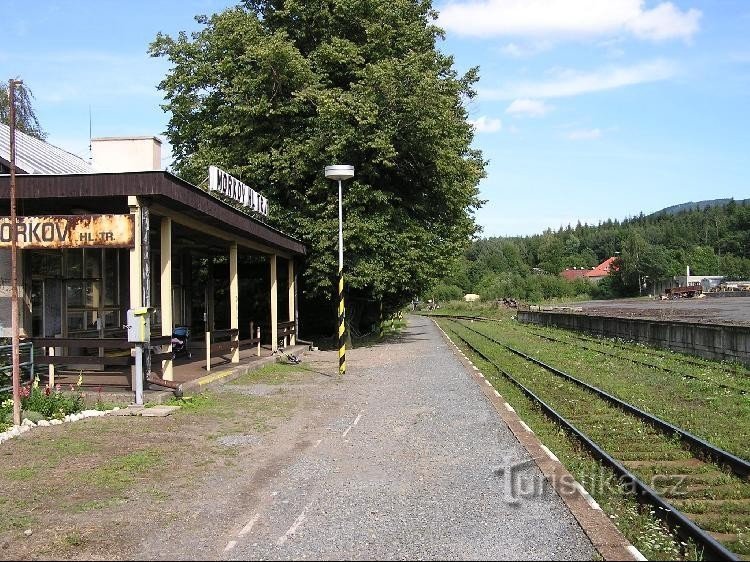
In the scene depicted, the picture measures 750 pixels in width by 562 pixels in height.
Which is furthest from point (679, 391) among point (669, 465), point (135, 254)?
point (135, 254)

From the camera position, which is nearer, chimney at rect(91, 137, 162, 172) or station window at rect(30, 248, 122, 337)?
station window at rect(30, 248, 122, 337)

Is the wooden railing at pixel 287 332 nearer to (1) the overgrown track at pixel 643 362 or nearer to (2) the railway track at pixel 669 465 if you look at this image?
(1) the overgrown track at pixel 643 362

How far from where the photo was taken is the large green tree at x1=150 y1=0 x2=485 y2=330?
2222 centimetres

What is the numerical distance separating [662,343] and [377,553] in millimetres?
20859

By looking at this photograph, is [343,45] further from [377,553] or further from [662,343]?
[377,553]

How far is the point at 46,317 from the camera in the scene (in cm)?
1360

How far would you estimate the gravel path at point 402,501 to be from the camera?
5086 millimetres

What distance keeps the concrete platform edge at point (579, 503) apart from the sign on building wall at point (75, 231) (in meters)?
6.51

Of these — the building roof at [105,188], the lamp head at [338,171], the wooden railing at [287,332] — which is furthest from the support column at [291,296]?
the building roof at [105,188]

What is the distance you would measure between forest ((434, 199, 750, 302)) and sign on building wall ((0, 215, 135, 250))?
205 ft

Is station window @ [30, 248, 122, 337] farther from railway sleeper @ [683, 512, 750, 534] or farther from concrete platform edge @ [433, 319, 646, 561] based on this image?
railway sleeper @ [683, 512, 750, 534]

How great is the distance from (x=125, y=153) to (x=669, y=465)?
49.1 feet

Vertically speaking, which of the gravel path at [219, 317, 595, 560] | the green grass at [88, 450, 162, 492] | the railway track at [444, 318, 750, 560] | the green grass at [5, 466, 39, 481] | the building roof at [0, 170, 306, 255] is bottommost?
the railway track at [444, 318, 750, 560]

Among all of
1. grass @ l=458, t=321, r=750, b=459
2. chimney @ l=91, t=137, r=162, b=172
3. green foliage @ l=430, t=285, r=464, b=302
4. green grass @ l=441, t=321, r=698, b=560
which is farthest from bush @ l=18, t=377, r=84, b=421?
green foliage @ l=430, t=285, r=464, b=302
